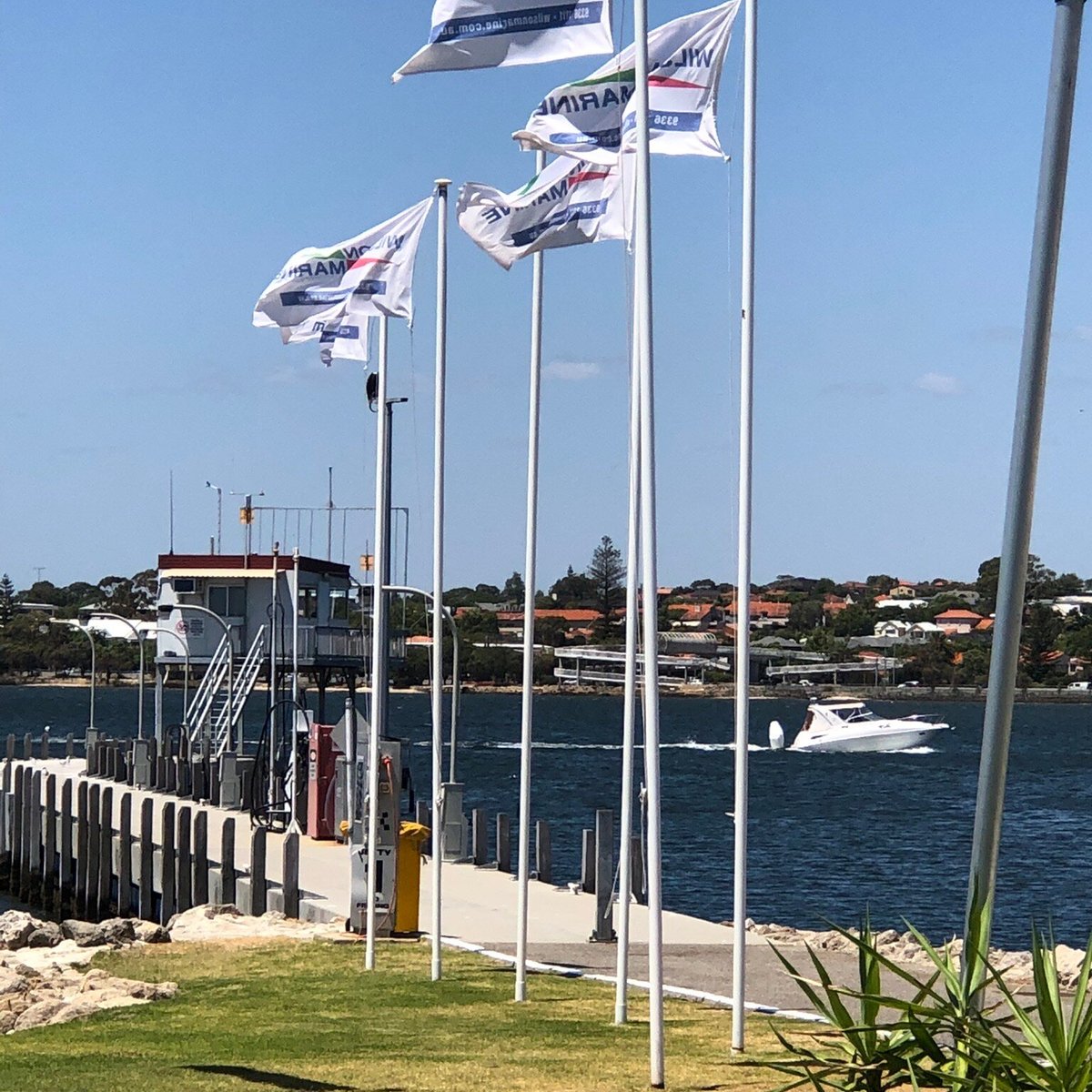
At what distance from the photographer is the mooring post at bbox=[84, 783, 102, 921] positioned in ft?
114

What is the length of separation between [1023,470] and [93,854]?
2884 centimetres

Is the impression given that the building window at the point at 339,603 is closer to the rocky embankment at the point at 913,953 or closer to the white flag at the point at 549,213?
the rocky embankment at the point at 913,953

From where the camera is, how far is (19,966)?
17.7 m

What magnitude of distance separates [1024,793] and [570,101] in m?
72.2

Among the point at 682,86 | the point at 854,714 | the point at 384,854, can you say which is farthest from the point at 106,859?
the point at 854,714

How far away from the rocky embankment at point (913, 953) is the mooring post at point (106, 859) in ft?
50.1

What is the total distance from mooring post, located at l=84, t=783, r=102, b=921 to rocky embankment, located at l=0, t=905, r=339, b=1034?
11.8m

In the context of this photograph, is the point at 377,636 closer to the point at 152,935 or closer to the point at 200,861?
the point at 152,935

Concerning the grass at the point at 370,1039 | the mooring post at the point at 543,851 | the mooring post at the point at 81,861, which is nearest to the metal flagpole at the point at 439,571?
the grass at the point at 370,1039

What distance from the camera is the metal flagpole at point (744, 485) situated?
41.0 feet

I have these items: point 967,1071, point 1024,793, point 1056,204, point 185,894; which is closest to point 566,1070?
point 967,1071

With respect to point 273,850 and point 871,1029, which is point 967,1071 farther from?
point 273,850

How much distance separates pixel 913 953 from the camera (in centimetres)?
2259

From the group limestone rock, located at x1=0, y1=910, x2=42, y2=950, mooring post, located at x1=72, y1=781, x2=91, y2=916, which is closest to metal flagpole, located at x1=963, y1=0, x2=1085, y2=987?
limestone rock, located at x1=0, y1=910, x2=42, y2=950
